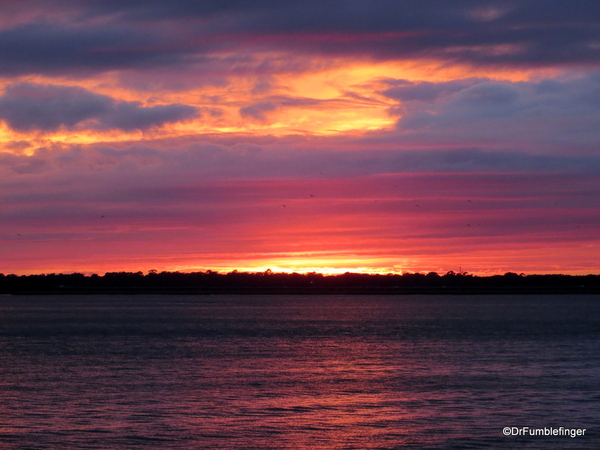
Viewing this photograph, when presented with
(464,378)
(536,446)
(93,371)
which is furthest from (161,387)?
(536,446)

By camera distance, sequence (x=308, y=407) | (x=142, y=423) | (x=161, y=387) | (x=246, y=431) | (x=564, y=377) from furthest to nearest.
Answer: (x=564, y=377), (x=161, y=387), (x=308, y=407), (x=142, y=423), (x=246, y=431)

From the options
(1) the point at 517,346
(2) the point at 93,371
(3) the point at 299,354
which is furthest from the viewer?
(1) the point at 517,346

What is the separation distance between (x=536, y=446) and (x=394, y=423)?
631cm

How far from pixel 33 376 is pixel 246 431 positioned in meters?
24.2

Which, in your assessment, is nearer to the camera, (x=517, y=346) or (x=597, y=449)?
(x=597, y=449)

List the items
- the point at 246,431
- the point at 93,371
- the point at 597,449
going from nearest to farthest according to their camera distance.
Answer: the point at 597,449, the point at 246,431, the point at 93,371

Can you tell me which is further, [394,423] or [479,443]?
[394,423]

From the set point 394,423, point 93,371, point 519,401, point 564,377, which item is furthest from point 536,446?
point 93,371

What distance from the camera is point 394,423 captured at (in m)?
33.2

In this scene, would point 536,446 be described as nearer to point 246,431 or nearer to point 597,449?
point 597,449

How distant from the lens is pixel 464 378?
48.4 metres

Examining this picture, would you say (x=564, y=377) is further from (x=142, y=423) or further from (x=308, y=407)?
(x=142, y=423)

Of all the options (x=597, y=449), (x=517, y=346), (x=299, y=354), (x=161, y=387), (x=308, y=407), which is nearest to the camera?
(x=597, y=449)

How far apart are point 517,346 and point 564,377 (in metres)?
27.0
